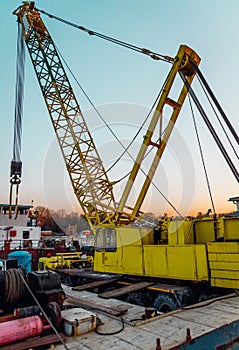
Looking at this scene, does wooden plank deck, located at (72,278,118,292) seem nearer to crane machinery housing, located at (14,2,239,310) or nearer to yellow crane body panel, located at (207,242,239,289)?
crane machinery housing, located at (14,2,239,310)

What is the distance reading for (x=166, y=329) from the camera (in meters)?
5.49

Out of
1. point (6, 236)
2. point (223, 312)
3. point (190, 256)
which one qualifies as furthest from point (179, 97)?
point (6, 236)

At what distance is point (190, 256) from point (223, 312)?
100 inches

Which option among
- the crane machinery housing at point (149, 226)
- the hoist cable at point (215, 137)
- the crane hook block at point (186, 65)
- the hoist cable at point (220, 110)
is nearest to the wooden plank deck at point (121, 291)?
the crane machinery housing at point (149, 226)

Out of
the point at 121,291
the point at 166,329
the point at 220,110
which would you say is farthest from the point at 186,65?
the point at 166,329

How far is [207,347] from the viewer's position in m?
5.13

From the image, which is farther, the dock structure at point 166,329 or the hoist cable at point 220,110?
the hoist cable at point 220,110

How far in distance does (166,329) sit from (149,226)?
7.01 metres

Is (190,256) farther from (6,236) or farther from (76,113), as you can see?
(6,236)

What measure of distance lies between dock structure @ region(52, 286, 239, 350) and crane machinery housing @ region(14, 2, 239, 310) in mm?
1534

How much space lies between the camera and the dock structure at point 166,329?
4882 mm

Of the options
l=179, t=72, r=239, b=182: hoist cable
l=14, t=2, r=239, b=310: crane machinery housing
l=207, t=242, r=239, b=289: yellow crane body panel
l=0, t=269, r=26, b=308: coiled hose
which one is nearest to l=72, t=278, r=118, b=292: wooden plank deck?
l=14, t=2, r=239, b=310: crane machinery housing

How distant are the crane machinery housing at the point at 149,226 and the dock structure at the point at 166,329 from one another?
1534 millimetres

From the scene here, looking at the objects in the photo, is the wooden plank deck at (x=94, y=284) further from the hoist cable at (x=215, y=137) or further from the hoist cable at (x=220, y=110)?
the hoist cable at (x=220, y=110)
